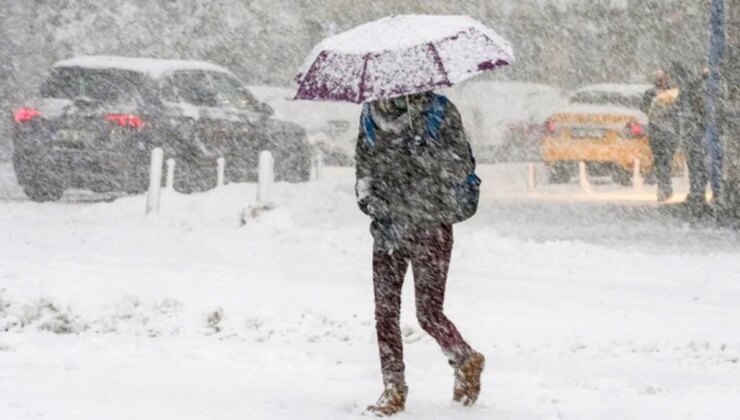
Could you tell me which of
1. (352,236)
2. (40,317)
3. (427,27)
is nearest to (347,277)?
(352,236)

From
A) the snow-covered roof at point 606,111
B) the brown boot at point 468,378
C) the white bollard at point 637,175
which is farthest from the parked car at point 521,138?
the brown boot at point 468,378

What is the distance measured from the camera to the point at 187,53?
3200 cm

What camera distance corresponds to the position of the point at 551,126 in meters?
22.6

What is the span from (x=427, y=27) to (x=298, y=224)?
9.51 meters

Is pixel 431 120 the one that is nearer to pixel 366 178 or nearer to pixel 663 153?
pixel 366 178

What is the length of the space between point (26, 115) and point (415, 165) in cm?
1186

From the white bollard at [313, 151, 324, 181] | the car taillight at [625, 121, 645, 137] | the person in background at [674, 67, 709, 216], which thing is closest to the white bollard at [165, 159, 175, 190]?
the white bollard at [313, 151, 324, 181]

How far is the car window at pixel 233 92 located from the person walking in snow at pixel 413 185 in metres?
11.9

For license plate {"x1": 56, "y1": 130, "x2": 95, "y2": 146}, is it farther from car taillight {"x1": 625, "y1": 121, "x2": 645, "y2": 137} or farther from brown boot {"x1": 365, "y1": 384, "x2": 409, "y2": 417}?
brown boot {"x1": 365, "y1": 384, "x2": 409, "y2": 417}

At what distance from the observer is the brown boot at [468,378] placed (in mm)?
7293

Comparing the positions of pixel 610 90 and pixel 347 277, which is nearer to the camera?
pixel 347 277

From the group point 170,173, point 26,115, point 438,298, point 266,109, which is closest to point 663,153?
point 266,109

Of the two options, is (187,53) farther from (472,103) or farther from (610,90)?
(610,90)

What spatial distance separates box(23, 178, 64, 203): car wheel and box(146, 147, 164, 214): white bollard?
2166 mm
